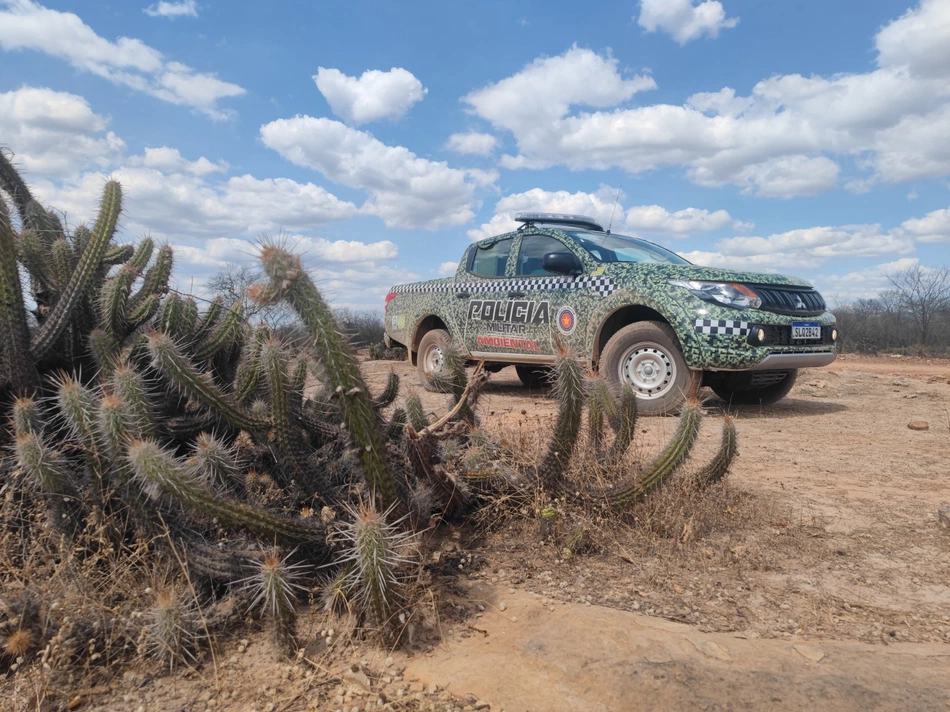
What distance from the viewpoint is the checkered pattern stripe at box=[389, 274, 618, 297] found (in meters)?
6.83

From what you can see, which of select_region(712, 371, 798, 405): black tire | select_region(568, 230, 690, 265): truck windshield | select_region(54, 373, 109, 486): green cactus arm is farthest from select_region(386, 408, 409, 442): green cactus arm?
select_region(712, 371, 798, 405): black tire

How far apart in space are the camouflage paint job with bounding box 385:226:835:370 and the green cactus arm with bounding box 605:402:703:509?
251 centimetres

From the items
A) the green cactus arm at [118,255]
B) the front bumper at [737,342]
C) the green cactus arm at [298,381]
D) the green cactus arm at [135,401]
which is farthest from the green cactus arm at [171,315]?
the front bumper at [737,342]

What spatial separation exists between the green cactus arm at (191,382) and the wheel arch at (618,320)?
14.0 feet

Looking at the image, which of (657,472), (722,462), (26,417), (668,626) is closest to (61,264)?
(26,417)

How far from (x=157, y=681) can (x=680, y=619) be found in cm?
192

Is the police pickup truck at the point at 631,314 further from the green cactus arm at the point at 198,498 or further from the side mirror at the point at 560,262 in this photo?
the green cactus arm at the point at 198,498

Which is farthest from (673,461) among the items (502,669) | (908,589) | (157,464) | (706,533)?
(157,464)

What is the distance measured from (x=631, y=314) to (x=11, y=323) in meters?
5.23

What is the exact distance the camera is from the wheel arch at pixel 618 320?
6715 millimetres

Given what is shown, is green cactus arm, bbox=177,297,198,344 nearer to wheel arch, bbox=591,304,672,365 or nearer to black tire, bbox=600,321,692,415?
black tire, bbox=600,321,692,415

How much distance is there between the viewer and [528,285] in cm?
757

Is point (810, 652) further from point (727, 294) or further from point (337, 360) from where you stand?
point (727, 294)

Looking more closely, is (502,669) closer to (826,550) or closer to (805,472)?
(826,550)
